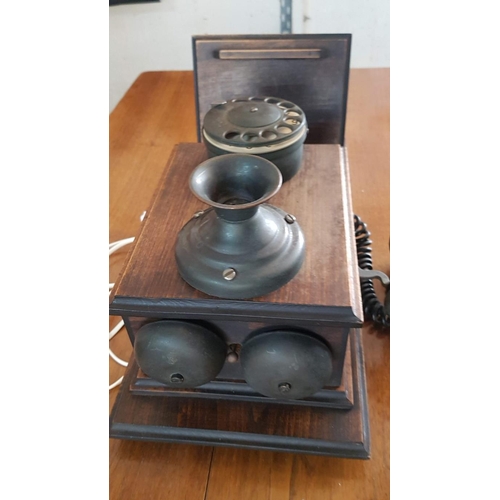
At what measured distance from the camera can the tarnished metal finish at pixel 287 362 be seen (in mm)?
653

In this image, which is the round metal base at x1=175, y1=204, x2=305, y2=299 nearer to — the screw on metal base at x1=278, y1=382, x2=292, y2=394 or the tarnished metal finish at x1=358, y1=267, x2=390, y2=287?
the screw on metal base at x1=278, y1=382, x2=292, y2=394

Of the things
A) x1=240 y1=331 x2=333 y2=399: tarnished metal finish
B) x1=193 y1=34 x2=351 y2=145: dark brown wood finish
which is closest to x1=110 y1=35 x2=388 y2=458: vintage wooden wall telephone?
x1=240 y1=331 x2=333 y2=399: tarnished metal finish

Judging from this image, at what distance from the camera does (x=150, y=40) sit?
2.34m

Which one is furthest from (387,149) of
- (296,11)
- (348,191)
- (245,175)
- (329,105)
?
(296,11)

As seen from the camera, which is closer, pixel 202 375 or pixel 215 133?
pixel 202 375

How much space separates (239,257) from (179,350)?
0.15 m

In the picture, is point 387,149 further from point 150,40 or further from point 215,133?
point 150,40

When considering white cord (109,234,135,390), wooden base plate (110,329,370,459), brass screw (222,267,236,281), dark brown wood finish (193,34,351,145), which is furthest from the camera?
dark brown wood finish (193,34,351,145)

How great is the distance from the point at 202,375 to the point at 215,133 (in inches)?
15.2

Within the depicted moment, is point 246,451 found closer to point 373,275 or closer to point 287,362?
point 287,362

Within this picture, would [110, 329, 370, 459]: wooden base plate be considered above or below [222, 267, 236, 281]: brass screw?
below

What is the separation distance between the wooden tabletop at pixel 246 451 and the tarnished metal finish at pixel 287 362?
0.51ft

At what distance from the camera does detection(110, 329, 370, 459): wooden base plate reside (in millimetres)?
745

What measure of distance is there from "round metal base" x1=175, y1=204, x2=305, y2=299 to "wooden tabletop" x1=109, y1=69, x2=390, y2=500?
289 millimetres
